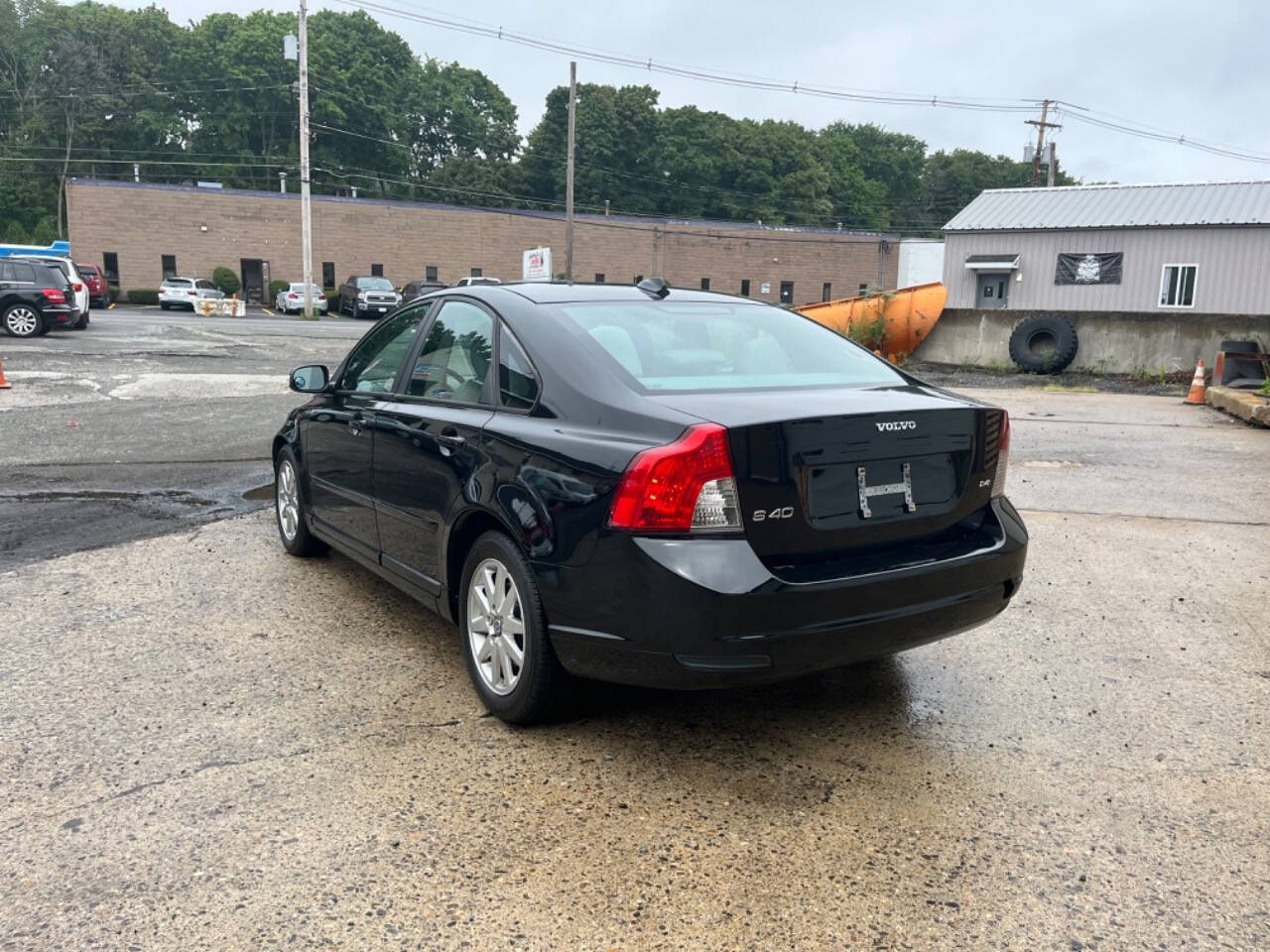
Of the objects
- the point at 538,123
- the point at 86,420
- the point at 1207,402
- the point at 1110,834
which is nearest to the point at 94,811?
the point at 1110,834

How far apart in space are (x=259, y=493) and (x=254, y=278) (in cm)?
4971

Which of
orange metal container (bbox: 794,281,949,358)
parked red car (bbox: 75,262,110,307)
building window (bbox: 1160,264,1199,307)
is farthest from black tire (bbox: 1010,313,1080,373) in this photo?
parked red car (bbox: 75,262,110,307)

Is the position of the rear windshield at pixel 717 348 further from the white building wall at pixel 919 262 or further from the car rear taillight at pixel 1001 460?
the white building wall at pixel 919 262

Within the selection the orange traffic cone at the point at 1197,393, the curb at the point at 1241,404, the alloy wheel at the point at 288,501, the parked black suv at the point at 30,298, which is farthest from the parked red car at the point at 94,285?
the curb at the point at 1241,404

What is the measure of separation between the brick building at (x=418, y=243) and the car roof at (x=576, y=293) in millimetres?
52721

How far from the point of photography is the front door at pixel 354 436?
4.65m

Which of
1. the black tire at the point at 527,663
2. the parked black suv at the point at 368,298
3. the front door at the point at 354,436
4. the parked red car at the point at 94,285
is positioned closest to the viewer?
the black tire at the point at 527,663

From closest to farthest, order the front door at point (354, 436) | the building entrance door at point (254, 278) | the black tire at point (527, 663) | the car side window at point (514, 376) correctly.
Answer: the black tire at point (527, 663), the car side window at point (514, 376), the front door at point (354, 436), the building entrance door at point (254, 278)

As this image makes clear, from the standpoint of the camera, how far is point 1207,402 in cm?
1481

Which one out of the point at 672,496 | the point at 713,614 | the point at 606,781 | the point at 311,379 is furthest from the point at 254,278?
the point at 713,614

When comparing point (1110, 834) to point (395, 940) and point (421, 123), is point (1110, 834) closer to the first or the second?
point (395, 940)

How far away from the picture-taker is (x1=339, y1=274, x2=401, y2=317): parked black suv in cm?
4184

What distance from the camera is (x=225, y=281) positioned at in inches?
2000

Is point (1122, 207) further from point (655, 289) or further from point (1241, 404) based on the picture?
point (655, 289)
